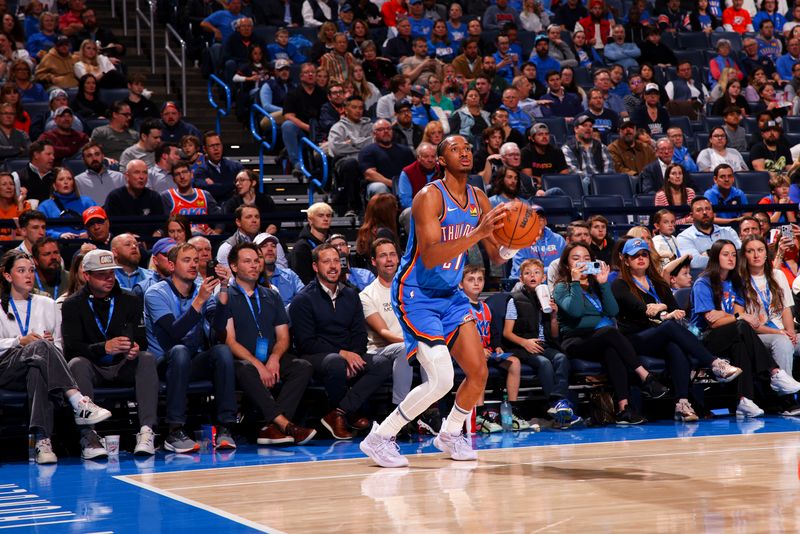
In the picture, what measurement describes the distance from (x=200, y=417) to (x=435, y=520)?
14.2ft

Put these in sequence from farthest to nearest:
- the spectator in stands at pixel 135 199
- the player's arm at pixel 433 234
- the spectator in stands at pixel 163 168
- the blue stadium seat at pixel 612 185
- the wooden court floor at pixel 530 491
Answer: the blue stadium seat at pixel 612 185, the spectator in stands at pixel 163 168, the spectator in stands at pixel 135 199, the player's arm at pixel 433 234, the wooden court floor at pixel 530 491

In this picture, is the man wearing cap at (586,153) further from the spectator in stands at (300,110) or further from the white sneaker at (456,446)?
the white sneaker at (456,446)

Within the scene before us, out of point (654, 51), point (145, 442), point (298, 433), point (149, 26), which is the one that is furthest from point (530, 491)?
point (654, 51)

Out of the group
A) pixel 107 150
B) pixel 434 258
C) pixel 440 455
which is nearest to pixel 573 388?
pixel 440 455

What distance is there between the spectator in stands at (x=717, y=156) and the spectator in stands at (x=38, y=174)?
796 cm

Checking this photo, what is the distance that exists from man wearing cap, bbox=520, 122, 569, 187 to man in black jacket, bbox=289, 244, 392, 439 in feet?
15.4

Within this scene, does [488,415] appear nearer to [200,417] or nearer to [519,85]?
[200,417]

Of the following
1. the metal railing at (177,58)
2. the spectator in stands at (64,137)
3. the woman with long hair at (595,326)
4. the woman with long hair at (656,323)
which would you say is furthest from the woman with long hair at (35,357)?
the metal railing at (177,58)

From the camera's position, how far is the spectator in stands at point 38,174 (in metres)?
11.0

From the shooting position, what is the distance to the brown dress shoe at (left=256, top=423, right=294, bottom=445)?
832 cm

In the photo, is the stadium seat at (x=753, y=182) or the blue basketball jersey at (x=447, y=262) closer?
the blue basketball jersey at (x=447, y=262)

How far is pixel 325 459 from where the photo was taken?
7.42m

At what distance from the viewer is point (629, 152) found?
555 inches

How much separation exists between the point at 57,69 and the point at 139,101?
1228mm
